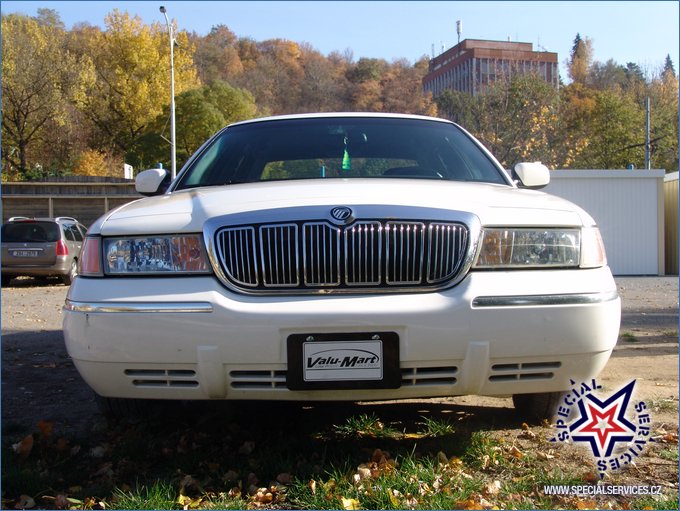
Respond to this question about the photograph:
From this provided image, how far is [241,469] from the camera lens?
124 inches

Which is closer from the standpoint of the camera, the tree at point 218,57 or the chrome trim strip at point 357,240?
the chrome trim strip at point 357,240

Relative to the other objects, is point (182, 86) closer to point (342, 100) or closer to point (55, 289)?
point (342, 100)

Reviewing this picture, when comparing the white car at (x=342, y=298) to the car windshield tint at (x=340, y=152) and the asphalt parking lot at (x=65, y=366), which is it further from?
the asphalt parking lot at (x=65, y=366)

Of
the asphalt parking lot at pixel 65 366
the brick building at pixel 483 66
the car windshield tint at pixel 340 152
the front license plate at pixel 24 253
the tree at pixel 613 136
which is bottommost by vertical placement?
the asphalt parking lot at pixel 65 366

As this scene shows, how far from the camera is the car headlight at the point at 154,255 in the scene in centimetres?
296

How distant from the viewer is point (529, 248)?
9.84ft

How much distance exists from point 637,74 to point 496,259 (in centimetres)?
4289

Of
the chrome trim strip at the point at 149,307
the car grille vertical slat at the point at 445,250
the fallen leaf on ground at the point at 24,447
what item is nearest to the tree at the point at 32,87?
the fallen leaf on ground at the point at 24,447

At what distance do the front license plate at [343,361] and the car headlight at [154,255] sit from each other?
531mm

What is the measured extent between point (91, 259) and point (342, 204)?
1.10 m

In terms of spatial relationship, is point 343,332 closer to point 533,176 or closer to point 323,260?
point 323,260

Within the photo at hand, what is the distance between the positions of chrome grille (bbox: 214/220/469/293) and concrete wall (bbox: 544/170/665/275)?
17.7 m

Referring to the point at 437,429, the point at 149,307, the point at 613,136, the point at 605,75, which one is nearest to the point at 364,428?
the point at 437,429

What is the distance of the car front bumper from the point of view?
2.77 meters
